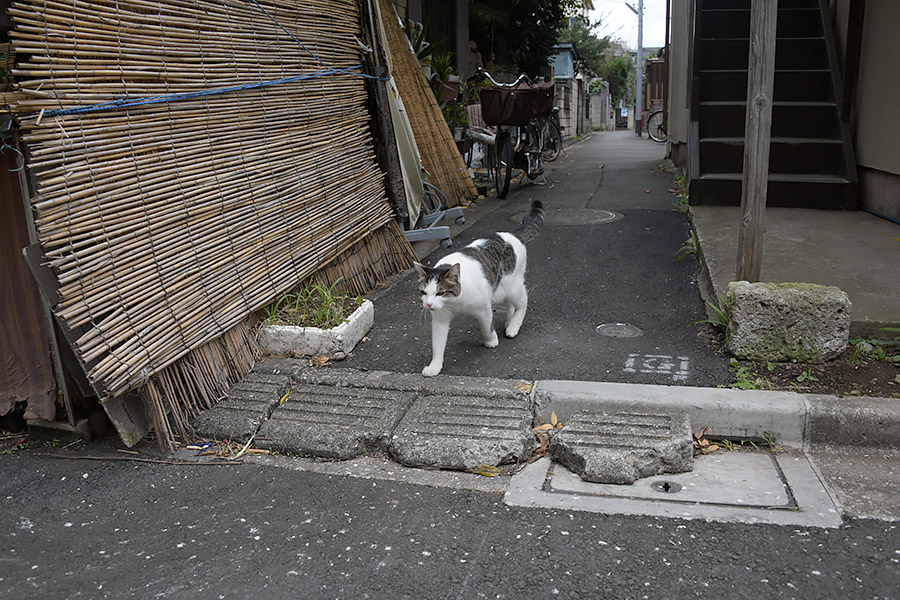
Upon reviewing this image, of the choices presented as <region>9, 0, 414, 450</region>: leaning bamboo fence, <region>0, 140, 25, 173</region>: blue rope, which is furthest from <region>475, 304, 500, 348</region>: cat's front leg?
<region>0, 140, 25, 173</region>: blue rope

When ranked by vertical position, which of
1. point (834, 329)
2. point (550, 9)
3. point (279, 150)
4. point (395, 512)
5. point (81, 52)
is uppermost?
point (550, 9)

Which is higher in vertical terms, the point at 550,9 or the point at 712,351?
the point at 550,9

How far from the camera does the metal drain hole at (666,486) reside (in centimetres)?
278

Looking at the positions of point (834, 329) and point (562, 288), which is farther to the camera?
point (562, 288)

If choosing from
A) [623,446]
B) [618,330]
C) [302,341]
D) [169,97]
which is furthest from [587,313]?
[169,97]

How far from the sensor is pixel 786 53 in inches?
302

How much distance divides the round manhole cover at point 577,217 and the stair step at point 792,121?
1.29 metres

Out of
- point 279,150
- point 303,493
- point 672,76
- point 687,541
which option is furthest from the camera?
point 672,76

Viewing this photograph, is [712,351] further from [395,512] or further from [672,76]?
[672,76]

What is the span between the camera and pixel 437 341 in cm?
374

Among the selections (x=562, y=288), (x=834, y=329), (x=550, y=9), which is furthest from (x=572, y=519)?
(x=550, y=9)

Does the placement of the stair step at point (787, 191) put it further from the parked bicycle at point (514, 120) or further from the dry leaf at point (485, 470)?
the dry leaf at point (485, 470)

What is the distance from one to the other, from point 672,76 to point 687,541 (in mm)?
11822

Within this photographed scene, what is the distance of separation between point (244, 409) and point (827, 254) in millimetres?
4084
